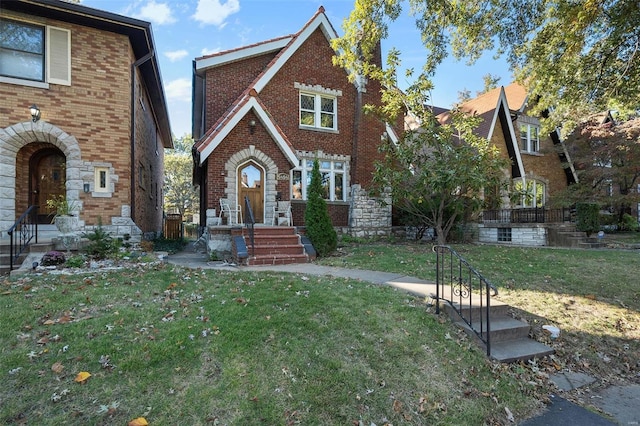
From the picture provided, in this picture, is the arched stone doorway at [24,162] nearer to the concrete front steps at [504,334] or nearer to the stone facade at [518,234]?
the concrete front steps at [504,334]

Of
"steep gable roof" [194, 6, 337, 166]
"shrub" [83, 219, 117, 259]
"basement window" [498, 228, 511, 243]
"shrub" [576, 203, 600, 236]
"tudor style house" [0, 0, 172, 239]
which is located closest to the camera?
"shrub" [83, 219, 117, 259]

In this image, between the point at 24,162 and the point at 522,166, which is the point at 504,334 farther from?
the point at 522,166

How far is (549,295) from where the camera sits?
608 centimetres

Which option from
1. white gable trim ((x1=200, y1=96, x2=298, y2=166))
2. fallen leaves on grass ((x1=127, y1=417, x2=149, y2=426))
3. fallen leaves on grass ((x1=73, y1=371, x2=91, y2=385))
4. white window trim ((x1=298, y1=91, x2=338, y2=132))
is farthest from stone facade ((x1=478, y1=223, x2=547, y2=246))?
fallen leaves on grass ((x1=73, y1=371, x2=91, y2=385))

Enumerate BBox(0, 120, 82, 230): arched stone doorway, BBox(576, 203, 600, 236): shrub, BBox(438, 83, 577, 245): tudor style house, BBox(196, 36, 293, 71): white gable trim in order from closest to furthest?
1. BBox(0, 120, 82, 230): arched stone doorway
2. BBox(196, 36, 293, 71): white gable trim
3. BBox(576, 203, 600, 236): shrub
4. BBox(438, 83, 577, 245): tudor style house

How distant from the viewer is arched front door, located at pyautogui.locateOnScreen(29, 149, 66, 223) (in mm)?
9836

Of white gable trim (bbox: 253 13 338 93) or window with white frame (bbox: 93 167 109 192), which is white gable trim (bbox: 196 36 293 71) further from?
window with white frame (bbox: 93 167 109 192)

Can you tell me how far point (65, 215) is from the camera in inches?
350

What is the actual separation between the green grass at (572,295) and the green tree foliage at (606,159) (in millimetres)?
7292

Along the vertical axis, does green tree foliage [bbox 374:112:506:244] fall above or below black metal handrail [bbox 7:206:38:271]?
above

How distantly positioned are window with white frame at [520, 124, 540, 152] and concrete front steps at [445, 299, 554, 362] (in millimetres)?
17469

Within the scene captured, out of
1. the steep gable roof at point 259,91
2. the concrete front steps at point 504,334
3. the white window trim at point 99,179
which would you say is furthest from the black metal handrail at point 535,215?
the white window trim at point 99,179

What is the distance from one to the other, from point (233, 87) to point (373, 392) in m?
12.8

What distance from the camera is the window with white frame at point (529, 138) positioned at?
1922cm
